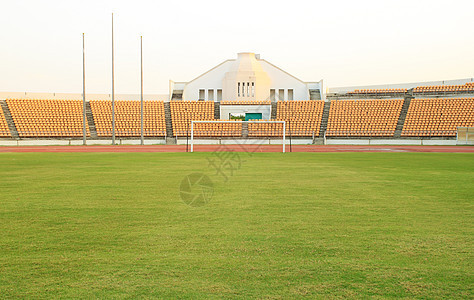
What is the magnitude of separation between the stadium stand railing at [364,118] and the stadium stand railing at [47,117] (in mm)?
26670

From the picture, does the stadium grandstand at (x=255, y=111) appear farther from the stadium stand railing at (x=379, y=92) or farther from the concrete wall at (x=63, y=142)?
the concrete wall at (x=63, y=142)

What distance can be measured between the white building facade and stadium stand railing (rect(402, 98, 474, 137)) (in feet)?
40.3

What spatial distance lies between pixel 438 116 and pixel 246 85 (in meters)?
22.6

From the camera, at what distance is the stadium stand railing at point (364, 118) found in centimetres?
4347

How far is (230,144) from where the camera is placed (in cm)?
4178

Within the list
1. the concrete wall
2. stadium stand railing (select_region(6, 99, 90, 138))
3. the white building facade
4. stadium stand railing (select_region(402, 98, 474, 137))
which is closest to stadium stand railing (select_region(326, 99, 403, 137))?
stadium stand railing (select_region(402, 98, 474, 137))

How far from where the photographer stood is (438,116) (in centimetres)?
4394

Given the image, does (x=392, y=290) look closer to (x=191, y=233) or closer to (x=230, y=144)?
(x=191, y=233)

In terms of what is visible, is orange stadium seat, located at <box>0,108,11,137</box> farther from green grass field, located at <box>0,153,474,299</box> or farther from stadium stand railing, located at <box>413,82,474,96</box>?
stadium stand railing, located at <box>413,82,474,96</box>

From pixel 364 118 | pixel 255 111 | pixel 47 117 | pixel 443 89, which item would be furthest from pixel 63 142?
pixel 443 89

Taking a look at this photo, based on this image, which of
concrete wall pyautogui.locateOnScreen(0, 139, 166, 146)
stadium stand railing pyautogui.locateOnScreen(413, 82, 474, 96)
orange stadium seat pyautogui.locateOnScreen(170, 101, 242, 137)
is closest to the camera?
concrete wall pyautogui.locateOnScreen(0, 139, 166, 146)

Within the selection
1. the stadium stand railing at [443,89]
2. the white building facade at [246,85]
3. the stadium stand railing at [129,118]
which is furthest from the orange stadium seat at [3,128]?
the stadium stand railing at [443,89]

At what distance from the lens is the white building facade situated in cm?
5303

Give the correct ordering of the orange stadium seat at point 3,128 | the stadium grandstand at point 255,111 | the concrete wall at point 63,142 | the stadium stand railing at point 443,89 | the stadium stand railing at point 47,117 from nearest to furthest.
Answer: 1. the concrete wall at point 63,142
2. the orange stadium seat at point 3,128
3. the stadium stand railing at point 47,117
4. the stadium grandstand at point 255,111
5. the stadium stand railing at point 443,89
